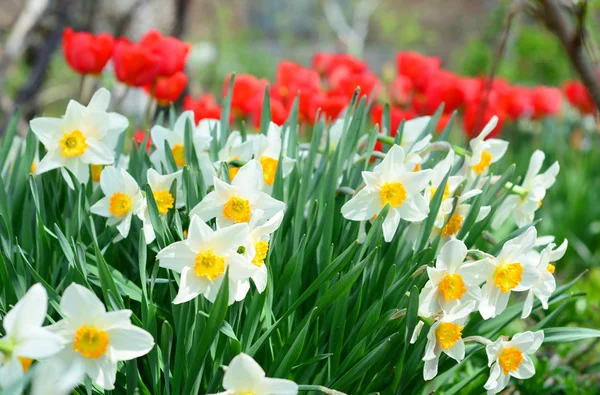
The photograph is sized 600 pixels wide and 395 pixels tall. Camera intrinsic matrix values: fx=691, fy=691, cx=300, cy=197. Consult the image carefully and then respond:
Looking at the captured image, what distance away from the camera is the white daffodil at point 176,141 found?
1.40m

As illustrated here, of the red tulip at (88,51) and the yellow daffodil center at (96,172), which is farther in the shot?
the red tulip at (88,51)

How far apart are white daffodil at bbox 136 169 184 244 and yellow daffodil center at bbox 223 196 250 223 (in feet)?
0.43

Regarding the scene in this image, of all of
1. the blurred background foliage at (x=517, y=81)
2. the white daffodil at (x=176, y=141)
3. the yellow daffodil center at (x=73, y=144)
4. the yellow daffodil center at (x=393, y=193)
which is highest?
the yellow daffodil center at (x=73, y=144)

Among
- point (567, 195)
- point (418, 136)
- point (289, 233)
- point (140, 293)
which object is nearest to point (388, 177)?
point (289, 233)

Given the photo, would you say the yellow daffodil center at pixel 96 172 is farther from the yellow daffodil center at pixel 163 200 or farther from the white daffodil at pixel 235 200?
the white daffodil at pixel 235 200

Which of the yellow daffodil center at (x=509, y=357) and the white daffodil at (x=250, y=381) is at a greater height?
the white daffodil at (x=250, y=381)

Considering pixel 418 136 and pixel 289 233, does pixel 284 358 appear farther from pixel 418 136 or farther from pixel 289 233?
pixel 418 136

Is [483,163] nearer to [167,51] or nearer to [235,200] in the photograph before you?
[235,200]

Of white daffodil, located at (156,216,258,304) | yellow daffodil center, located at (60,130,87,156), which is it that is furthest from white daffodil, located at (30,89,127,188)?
white daffodil, located at (156,216,258,304)

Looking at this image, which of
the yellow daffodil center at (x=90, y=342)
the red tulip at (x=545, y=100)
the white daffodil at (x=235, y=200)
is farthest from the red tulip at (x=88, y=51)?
the red tulip at (x=545, y=100)

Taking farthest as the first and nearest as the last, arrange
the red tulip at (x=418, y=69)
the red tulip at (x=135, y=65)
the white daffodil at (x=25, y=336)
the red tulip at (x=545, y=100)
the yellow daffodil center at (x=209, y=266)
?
the red tulip at (x=545, y=100)
the red tulip at (x=418, y=69)
the red tulip at (x=135, y=65)
the yellow daffodil center at (x=209, y=266)
the white daffodil at (x=25, y=336)

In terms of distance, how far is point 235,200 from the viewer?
1123 mm

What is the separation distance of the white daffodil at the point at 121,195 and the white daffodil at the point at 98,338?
292 mm

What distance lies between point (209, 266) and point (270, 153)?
0.39 metres
